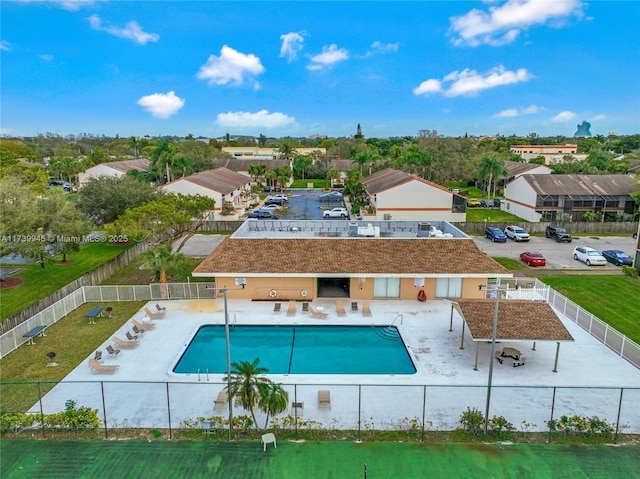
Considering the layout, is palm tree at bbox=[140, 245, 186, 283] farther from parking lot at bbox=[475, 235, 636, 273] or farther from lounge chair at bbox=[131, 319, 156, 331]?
parking lot at bbox=[475, 235, 636, 273]

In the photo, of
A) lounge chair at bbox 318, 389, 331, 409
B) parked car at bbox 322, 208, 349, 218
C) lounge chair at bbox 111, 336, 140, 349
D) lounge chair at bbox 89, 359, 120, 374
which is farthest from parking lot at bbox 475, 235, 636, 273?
lounge chair at bbox 89, 359, 120, 374

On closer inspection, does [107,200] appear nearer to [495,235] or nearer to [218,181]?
[218,181]

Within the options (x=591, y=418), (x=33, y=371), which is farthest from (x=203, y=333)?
(x=591, y=418)

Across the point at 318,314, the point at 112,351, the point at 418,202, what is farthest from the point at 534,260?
the point at 112,351

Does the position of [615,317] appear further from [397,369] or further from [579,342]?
[397,369]

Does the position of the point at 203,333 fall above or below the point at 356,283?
below

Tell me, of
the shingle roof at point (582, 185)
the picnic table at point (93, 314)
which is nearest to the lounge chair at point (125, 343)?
the picnic table at point (93, 314)
